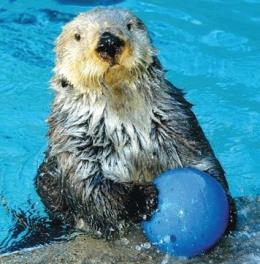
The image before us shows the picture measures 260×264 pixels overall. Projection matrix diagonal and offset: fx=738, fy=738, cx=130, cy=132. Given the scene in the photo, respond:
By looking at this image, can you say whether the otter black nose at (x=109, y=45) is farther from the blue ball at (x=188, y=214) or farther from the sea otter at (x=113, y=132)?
the blue ball at (x=188, y=214)

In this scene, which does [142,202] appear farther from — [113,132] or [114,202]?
[113,132]

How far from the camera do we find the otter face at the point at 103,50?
3.58m

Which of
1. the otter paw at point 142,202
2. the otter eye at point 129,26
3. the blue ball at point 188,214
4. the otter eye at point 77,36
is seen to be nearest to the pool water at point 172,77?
the otter paw at point 142,202

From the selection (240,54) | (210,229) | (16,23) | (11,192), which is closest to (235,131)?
(240,54)

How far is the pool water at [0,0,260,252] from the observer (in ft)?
17.4

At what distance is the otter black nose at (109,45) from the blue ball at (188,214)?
0.69 meters

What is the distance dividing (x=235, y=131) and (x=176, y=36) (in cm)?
169

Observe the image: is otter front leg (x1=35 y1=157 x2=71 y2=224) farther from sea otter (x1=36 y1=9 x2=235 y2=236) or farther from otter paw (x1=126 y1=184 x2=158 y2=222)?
otter paw (x1=126 y1=184 x2=158 y2=222)

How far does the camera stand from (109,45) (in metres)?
3.52

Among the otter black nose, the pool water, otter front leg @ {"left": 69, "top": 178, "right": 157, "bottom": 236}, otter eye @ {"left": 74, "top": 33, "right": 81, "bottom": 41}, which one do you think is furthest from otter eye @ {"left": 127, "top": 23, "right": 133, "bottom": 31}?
the pool water

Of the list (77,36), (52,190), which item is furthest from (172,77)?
(77,36)

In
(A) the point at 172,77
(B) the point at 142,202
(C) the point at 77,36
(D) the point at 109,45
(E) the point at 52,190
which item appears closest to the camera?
(D) the point at 109,45

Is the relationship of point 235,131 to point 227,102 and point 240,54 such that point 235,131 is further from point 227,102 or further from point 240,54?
point 240,54

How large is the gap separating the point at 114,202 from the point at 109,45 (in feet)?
2.68
